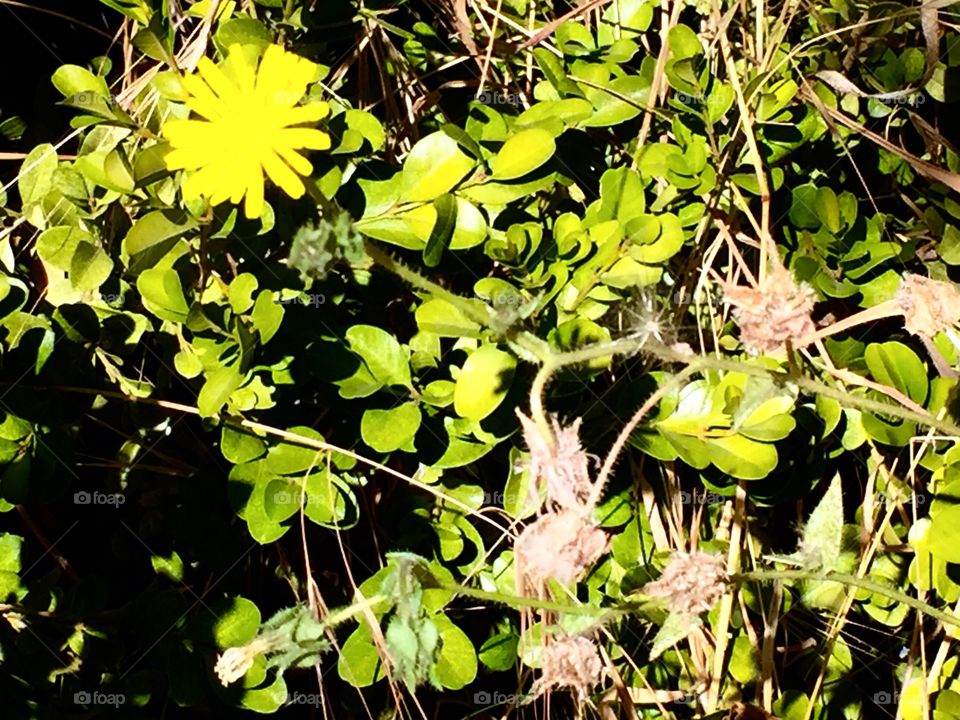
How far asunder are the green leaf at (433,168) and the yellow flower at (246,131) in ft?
0.42

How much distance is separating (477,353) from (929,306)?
1.38 ft

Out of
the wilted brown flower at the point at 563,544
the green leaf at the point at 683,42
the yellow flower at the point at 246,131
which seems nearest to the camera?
the wilted brown flower at the point at 563,544

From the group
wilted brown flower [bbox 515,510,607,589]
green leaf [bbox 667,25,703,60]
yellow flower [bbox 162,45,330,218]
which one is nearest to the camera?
wilted brown flower [bbox 515,510,607,589]

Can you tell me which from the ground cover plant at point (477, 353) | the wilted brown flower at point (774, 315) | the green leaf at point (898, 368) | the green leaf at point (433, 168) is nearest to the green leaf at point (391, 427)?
the ground cover plant at point (477, 353)

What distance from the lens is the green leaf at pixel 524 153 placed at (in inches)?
41.3

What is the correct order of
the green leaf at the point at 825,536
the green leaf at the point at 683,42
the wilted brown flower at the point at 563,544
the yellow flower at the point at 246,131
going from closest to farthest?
the wilted brown flower at the point at 563,544, the yellow flower at the point at 246,131, the green leaf at the point at 825,536, the green leaf at the point at 683,42

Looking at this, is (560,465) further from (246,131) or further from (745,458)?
(246,131)

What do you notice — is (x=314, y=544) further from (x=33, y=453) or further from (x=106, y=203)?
(x=106, y=203)

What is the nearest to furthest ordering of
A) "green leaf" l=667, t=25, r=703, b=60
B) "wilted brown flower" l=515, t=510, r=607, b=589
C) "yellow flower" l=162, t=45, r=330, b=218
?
"wilted brown flower" l=515, t=510, r=607, b=589, "yellow flower" l=162, t=45, r=330, b=218, "green leaf" l=667, t=25, r=703, b=60

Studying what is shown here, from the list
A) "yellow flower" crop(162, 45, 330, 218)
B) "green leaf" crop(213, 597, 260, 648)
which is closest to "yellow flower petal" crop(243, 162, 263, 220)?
"yellow flower" crop(162, 45, 330, 218)

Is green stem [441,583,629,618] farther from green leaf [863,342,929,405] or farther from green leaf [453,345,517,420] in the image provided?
green leaf [863,342,929,405]

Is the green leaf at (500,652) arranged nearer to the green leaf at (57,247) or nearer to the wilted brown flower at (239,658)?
the wilted brown flower at (239,658)

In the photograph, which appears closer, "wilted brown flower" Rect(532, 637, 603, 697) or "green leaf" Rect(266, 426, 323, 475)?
"wilted brown flower" Rect(532, 637, 603, 697)

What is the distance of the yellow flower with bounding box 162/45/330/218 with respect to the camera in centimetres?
93
